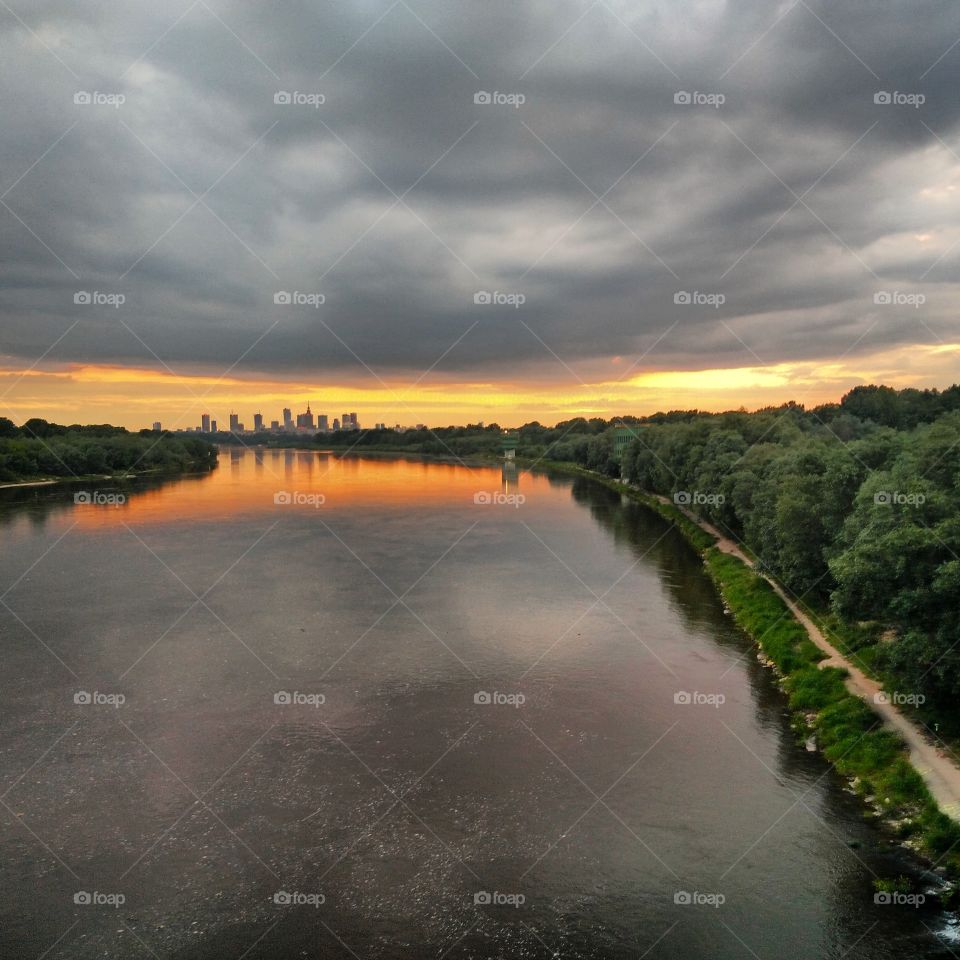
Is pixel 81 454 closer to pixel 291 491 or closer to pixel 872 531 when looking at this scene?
pixel 291 491

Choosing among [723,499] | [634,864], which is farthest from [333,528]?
[634,864]

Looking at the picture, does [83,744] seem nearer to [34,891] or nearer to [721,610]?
[34,891]

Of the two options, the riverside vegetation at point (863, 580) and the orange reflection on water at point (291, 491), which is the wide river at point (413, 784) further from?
the orange reflection on water at point (291, 491)

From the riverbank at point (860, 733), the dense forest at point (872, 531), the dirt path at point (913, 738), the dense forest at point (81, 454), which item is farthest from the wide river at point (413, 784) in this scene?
the dense forest at point (81, 454)

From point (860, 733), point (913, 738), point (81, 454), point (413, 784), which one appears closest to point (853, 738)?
point (860, 733)

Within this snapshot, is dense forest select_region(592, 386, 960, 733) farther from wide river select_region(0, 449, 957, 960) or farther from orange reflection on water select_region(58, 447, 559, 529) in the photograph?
orange reflection on water select_region(58, 447, 559, 529)

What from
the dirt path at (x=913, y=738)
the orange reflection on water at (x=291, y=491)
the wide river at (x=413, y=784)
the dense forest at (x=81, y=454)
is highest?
the dense forest at (x=81, y=454)
